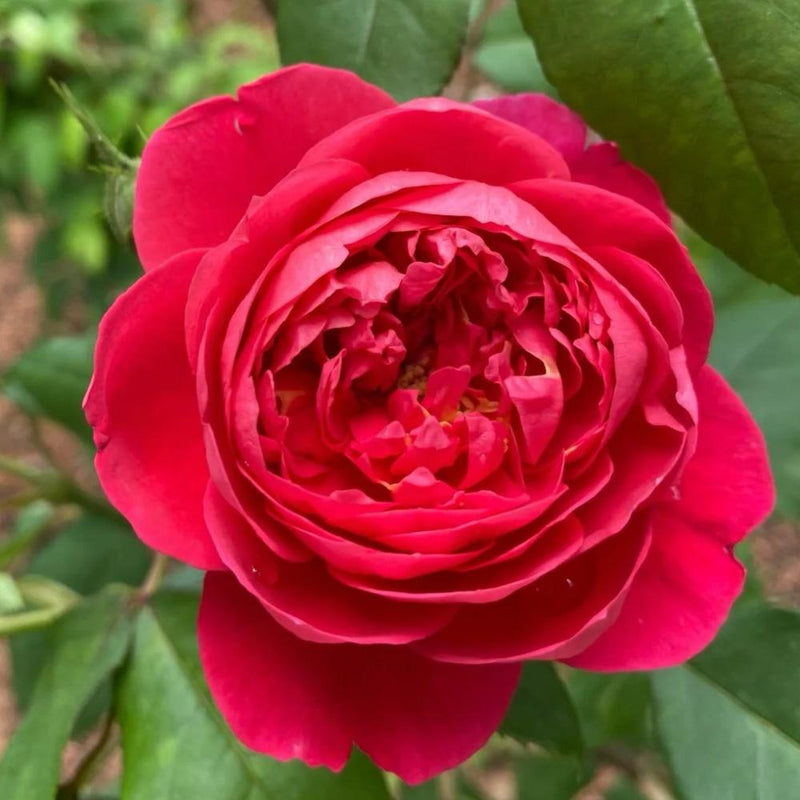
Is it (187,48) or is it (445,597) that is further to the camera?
(187,48)

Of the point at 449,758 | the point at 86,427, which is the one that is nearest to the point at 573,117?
the point at 449,758

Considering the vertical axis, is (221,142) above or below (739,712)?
above

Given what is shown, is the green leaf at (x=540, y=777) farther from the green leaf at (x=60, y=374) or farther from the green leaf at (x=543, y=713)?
the green leaf at (x=60, y=374)

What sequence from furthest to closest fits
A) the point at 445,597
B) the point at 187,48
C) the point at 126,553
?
the point at 187,48
the point at 126,553
the point at 445,597

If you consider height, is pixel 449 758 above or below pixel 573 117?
below

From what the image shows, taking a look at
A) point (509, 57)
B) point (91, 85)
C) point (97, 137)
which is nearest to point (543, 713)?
point (97, 137)

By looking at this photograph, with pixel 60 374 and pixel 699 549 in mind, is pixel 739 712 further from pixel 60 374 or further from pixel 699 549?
pixel 60 374

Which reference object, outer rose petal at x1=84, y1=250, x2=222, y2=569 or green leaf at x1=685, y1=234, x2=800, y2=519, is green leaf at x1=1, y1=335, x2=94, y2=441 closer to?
outer rose petal at x1=84, y1=250, x2=222, y2=569

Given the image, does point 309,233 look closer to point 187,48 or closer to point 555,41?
point 555,41
